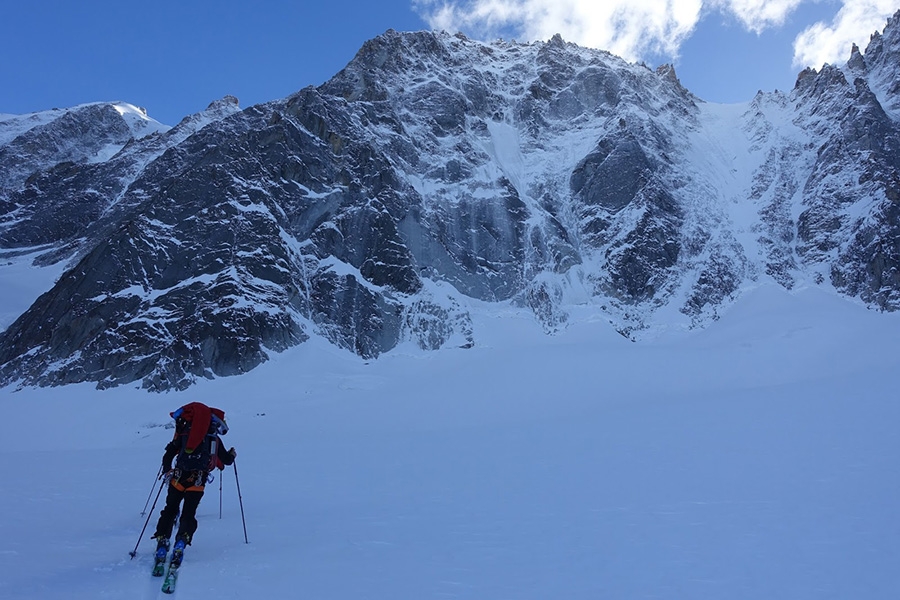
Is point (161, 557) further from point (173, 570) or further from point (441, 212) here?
point (441, 212)

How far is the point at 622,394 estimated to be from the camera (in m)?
35.8

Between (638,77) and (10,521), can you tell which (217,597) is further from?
(638,77)

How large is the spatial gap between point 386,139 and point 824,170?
52270 mm

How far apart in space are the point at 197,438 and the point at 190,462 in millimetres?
348

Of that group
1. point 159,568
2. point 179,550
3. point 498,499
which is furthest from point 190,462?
point 498,499

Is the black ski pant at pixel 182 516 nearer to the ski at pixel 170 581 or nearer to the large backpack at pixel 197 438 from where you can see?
the large backpack at pixel 197 438

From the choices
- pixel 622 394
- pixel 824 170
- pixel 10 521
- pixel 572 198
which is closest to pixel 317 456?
pixel 10 521

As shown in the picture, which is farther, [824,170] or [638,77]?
[638,77]

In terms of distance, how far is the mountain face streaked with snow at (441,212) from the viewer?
43.2 meters

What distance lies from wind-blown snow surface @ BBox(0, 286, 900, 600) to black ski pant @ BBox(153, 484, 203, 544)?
1.81 ft

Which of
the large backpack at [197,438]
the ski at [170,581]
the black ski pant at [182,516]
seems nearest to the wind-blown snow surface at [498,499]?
the ski at [170,581]

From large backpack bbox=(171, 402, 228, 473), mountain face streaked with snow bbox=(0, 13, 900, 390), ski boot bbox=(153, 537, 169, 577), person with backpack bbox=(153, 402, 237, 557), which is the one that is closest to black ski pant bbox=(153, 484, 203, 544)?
person with backpack bbox=(153, 402, 237, 557)

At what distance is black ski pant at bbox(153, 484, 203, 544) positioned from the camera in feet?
23.0

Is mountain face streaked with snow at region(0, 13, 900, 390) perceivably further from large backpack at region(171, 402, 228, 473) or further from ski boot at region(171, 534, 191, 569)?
ski boot at region(171, 534, 191, 569)
